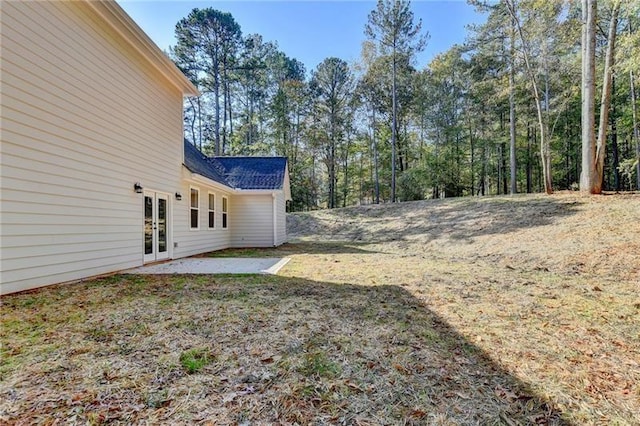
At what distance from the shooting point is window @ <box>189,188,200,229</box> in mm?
9391

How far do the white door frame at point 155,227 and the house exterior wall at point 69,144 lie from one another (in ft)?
0.81

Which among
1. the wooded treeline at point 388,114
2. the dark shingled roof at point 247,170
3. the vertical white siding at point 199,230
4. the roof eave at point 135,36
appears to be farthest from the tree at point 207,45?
the roof eave at point 135,36

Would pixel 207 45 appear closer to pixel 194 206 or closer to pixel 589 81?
pixel 194 206

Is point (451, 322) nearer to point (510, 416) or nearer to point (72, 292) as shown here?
point (510, 416)

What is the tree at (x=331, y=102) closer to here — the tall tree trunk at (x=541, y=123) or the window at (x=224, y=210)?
the tall tree trunk at (x=541, y=123)

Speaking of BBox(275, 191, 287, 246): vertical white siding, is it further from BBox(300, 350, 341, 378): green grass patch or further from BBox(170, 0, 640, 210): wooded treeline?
BBox(300, 350, 341, 378): green grass patch

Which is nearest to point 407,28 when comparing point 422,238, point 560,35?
point 560,35

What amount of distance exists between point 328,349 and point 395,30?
2016 centimetres

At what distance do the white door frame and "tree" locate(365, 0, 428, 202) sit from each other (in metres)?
16.0

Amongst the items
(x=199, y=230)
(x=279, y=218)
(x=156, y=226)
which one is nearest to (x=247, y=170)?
(x=279, y=218)

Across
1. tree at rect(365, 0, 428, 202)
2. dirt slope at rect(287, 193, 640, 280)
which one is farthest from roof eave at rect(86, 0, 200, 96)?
tree at rect(365, 0, 428, 202)

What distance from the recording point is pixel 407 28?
18.5 m

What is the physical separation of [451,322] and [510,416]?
1.61 m

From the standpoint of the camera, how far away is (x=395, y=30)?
1850cm
